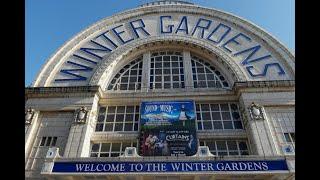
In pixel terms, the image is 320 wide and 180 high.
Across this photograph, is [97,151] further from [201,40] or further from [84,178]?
[201,40]

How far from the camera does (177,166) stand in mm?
15312

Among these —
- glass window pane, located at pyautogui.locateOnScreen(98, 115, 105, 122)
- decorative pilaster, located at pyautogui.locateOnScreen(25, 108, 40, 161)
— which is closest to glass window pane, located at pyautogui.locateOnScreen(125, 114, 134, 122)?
glass window pane, located at pyautogui.locateOnScreen(98, 115, 105, 122)

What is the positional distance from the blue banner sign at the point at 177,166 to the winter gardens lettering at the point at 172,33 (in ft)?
30.4

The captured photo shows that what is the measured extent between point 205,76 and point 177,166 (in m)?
10.7

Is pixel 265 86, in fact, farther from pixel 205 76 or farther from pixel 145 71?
pixel 145 71

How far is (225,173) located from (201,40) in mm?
13757

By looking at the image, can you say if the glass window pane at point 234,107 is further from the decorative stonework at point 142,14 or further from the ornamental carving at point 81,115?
the ornamental carving at point 81,115

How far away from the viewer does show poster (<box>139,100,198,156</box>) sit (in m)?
18.8

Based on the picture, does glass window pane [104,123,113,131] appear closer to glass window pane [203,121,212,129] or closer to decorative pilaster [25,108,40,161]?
decorative pilaster [25,108,40,161]

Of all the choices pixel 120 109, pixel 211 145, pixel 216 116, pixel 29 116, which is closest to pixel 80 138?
pixel 120 109
